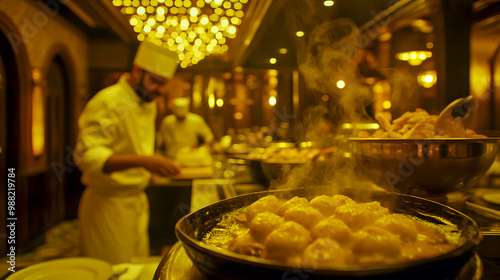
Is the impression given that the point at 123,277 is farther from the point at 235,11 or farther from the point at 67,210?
the point at 67,210

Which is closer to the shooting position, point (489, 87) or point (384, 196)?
point (384, 196)

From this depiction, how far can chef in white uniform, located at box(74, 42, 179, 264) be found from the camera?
3.47m

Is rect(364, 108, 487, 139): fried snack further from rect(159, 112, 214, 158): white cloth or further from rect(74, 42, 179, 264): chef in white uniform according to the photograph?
rect(159, 112, 214, 158): white cloth

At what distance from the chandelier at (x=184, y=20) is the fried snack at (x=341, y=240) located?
2614 mm

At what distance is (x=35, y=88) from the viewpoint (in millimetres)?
6332

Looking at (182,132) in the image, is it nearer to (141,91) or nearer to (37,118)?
(37,118)

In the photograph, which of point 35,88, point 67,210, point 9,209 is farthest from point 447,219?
point 67,210

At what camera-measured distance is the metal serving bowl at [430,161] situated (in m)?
1.10

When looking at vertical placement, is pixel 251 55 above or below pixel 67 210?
above

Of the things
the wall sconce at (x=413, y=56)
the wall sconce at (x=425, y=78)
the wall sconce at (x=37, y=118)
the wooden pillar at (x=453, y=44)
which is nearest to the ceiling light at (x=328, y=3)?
the wooden pillar at (x=453, y=44)

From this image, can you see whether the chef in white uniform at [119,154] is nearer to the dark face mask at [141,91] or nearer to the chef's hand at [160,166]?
the dark face mask at [141,91]

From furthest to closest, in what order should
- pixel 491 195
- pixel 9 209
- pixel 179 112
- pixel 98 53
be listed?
pixel 98 53
pixel 179 112
pixel 9 209
pixel 491 195

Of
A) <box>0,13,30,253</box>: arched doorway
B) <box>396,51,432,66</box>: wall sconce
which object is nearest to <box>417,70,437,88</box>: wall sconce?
<box>396,51,432,66</box>: wall sconce

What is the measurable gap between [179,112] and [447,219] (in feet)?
25.5
